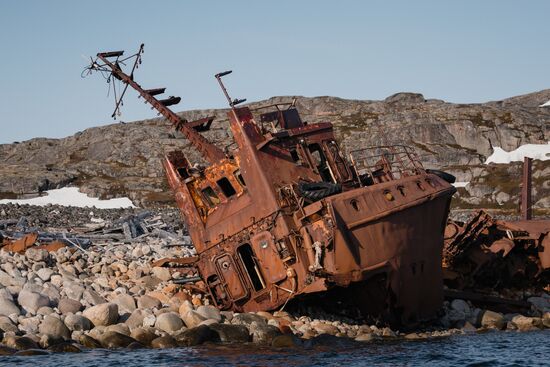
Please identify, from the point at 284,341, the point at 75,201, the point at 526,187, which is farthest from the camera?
the point at 75,201

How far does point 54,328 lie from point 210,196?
20.8 feet

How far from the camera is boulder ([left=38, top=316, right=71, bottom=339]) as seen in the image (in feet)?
61.5

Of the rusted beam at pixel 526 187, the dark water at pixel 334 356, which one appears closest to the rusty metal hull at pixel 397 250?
the dark water at pixel 334 356

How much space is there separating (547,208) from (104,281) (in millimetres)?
65343

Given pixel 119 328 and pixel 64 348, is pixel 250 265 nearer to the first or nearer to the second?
pixel 119 328

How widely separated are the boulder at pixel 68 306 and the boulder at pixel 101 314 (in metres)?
0.76

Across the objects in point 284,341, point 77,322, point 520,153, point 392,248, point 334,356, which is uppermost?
point 520,153

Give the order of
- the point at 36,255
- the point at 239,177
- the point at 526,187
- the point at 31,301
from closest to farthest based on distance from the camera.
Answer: the point at 31,301, the point at 239,177, the point at 36,255, the point at 526,187

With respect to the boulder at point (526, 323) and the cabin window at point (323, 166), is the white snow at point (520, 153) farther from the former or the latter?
the cabin window at point (323, 166)

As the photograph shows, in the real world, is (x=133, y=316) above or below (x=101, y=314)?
below

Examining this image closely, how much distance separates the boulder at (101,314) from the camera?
19922mm

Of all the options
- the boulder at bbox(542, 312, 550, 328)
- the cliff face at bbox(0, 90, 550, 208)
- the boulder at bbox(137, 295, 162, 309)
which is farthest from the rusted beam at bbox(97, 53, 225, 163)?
the cliff face at bbox(0, 90, 550, 208)

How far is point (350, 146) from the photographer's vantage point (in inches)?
4245

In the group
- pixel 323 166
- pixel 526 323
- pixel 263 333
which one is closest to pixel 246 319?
pixel 263 333
